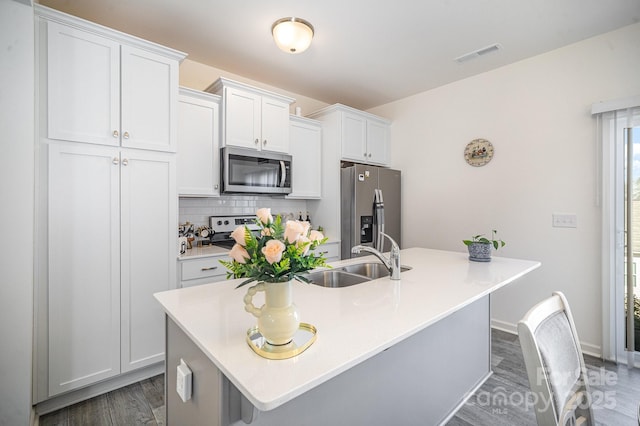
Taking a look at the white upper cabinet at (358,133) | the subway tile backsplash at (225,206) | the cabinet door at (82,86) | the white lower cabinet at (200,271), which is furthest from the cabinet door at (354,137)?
the cabinet door at (82,86)

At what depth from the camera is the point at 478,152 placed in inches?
125

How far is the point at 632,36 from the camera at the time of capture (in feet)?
7.61

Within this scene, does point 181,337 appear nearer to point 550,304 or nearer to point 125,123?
point 550,304

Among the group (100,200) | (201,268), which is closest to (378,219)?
(201,268)

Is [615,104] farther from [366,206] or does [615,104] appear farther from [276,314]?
[276,314]

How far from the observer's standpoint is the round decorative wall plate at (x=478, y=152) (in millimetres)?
3094

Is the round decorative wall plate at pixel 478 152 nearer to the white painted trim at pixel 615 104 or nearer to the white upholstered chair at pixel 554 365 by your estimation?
the white painted trim at pixel 615 104

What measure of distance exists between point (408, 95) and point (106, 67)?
123 inches

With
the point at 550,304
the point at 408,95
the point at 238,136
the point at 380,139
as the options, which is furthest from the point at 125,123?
the point at 408,95

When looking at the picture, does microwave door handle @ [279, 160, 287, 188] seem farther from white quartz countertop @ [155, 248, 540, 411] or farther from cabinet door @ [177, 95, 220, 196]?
white quartz countertop @ [155, 248, 540, 411]

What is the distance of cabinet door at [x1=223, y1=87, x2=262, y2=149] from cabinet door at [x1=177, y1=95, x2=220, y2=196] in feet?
0.36

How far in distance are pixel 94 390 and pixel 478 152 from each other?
3.81m

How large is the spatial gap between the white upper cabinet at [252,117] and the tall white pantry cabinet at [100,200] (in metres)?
0.54

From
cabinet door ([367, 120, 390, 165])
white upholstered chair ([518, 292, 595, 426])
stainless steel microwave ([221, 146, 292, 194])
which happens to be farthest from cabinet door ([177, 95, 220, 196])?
white upholstered chair ([518, 292, 595, 426])
